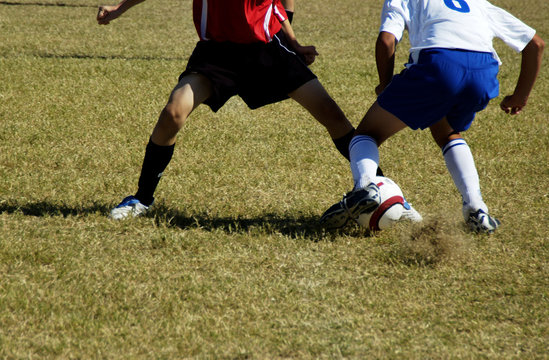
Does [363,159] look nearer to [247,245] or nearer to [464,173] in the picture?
[464,173]

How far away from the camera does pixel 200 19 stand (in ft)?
13.3

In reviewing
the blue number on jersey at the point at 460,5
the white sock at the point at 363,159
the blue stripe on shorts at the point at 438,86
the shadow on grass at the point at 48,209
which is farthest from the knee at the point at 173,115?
the blue number on jersey at the point at 460,5

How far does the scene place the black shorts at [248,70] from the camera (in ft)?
13.1

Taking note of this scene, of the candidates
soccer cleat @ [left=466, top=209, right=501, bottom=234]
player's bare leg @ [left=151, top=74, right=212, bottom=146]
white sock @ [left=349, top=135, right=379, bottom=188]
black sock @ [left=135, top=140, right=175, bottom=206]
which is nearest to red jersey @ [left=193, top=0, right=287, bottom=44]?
player's bare leg @ [left=151, top=74, right=212, bottom=146]

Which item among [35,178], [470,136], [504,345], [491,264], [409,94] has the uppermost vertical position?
[409,94]

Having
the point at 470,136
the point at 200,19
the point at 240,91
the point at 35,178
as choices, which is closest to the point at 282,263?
the point at 240,91

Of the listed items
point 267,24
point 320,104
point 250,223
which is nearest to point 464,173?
point 320,104

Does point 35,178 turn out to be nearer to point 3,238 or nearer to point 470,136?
point 3,238

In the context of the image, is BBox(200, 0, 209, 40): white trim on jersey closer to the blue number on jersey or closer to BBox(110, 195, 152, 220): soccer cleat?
BBox(110, 195, 152, 220): soccer cleat

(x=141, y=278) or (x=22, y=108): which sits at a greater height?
(x=141, y=278)

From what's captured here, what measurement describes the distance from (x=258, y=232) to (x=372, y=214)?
64 cm

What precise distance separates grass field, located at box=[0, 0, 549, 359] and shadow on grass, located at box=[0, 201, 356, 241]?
2 cm

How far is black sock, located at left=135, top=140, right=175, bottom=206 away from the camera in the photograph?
411 cm

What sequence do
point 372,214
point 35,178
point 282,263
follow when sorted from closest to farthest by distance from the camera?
point 282,263 < point 372,214 < point 35,178
